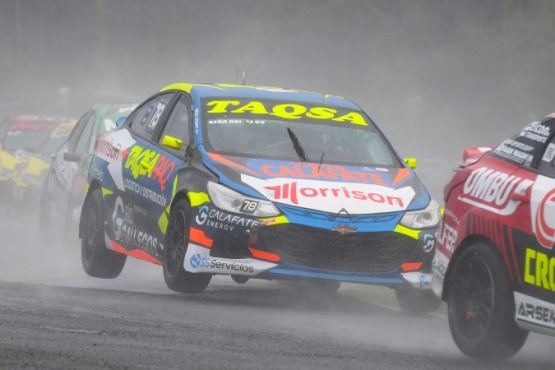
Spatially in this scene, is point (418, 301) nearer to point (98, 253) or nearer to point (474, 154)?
point (474, 154)

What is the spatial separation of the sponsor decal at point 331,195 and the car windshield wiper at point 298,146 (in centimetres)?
59

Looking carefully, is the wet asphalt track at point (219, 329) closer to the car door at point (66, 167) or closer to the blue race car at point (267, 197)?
the blue race car at point (267, 197)

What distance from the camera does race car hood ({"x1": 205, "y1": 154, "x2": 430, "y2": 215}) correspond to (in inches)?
374

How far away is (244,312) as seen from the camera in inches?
366

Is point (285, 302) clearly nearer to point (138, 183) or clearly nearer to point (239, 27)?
point (138, 183)

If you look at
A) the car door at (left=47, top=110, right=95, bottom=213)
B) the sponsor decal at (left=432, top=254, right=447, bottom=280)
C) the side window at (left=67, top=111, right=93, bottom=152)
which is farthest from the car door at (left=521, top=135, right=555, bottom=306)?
the side window at (left=67, top=111, right=93, bottom=152)

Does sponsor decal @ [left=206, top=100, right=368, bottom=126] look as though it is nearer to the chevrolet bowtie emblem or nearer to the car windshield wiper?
the car windshield wiper

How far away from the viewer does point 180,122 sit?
36.0ft

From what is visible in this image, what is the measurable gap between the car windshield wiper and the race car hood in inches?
6.4

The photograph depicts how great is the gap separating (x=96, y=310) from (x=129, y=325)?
87 centimetres

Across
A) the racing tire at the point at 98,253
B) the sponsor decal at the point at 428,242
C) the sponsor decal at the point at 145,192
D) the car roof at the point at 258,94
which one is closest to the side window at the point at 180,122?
the car roof at the point at 258,94

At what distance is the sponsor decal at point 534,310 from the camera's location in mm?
6973

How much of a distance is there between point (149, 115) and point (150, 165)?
94 centimetres

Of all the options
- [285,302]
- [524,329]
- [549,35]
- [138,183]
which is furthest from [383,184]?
[549,35]
